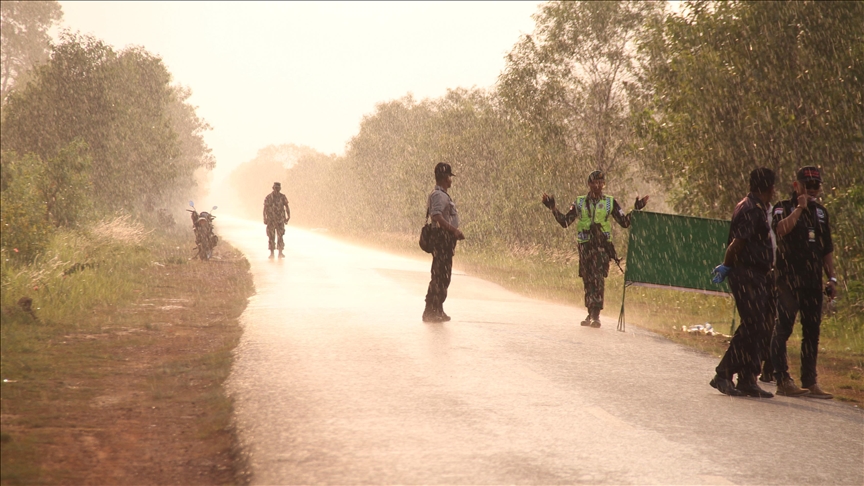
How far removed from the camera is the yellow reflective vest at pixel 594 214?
1008 centimetres

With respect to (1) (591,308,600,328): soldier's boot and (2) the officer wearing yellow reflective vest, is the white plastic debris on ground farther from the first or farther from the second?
(2) the officer wearing yellow reflective vest

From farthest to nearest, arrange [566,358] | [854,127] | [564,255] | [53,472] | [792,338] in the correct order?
1. [564,255]
2. [854,127]
3. [792,338]
4. [566,358]
5. [53,472]

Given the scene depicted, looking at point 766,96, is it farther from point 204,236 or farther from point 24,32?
point 24,32

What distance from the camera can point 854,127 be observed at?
12.6 metres

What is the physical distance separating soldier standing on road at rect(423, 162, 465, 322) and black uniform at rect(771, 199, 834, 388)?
3.95m

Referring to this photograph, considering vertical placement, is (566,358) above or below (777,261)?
below

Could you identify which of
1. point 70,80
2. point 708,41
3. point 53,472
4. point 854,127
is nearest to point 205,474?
point 53,472

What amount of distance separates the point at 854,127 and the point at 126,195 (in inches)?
1164

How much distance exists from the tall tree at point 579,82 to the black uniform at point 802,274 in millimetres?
19982

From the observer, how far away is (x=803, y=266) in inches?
269

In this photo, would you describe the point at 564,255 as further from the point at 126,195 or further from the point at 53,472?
the point at 53,472

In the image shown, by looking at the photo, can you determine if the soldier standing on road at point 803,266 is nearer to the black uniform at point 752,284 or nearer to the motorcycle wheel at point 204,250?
the black uniform at point 752,284

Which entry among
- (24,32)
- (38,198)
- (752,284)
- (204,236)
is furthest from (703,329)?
(24,32)

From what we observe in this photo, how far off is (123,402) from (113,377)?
1.07m
